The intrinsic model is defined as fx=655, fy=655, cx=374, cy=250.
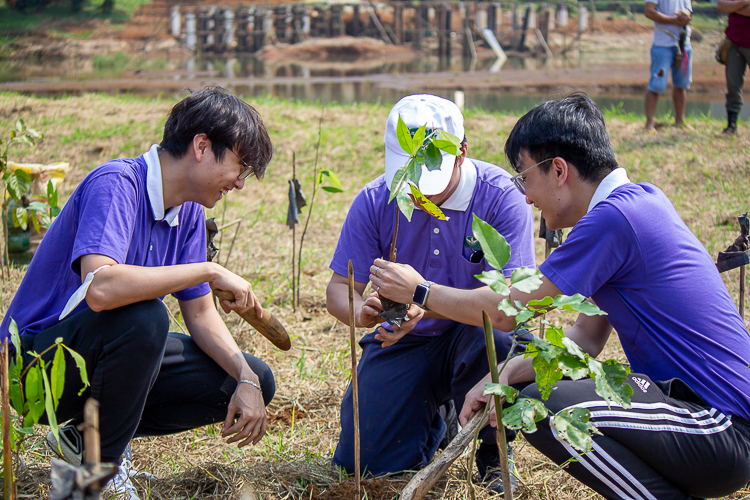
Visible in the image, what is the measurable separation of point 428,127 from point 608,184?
2.02 feet

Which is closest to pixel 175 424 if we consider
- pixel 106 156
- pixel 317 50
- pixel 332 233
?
pixel 332 233

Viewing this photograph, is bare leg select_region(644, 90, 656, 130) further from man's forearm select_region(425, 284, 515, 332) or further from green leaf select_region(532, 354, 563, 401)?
green leaf select_region(532, 354, 563, 401)

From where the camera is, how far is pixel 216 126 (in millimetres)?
1900

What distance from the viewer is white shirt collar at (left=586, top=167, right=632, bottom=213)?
174 centimetres

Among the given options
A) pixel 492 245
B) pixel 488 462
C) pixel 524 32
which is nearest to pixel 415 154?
pixel 492 245

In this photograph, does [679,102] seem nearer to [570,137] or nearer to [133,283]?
[570,137]

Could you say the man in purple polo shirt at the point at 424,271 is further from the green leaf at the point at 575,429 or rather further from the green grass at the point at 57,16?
the green grass at the point at 57,16

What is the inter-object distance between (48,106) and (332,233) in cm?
420

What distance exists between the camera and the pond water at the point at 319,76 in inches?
447

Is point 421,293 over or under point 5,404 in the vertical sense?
under

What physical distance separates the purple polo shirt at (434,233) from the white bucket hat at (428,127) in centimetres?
14

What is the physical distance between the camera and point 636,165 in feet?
17.3

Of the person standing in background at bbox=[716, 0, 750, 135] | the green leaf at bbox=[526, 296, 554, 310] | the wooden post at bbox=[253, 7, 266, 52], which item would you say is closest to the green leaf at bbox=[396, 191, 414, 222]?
the green leaf at bbox=[526, 296, 554, 310]

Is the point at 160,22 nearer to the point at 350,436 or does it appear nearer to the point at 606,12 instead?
the point at 606,12
